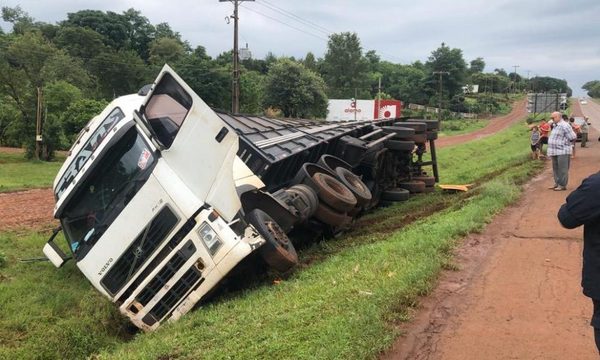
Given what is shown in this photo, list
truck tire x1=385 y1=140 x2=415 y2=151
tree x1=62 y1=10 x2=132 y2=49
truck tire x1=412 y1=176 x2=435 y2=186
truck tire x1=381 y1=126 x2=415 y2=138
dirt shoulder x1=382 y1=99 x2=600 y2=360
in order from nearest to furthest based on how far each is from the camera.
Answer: dirt shoulder x1=382 y1=99 x2=600 y2=360
truck tire x1=385 y1=140 x2=415 y2=151
truck tire x1=381 y1=126 x2=415 y2=138
truck tire x1=412 y1=176 x2=435 y2=186
tree x1=62 y1=10 x2=132 y2=49

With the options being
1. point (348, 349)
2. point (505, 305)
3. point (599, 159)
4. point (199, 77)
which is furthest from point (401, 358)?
point (199, 77)

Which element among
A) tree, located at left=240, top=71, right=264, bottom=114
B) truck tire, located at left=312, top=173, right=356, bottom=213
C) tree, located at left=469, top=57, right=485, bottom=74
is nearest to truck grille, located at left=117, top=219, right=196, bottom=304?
truck tire, located at left=312, top=173, right=356, bottom=213

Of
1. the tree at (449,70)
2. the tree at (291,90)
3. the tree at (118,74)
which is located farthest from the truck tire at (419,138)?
the tree at (449,70)

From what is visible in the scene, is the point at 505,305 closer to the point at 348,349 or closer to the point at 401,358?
the point at 401,358

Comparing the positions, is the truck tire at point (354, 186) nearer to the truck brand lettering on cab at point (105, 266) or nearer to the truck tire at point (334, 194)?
the truck tire at point (334, 194)

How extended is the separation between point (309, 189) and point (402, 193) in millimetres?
5628

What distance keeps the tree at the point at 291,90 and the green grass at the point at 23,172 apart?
24323 millimetres

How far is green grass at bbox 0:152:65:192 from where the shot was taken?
17.4 m

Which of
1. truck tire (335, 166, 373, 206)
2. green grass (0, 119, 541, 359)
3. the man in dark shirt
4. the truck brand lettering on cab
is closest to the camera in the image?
the man in dark shirt

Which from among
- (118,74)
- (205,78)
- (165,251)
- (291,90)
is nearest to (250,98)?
(291,90)

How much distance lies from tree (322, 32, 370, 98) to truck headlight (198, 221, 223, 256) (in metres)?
81.1

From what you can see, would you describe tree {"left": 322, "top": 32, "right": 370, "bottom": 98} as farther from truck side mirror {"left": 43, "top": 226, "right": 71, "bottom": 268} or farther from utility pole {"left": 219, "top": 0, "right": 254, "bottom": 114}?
truck side mirror {"left": 43, "top": 226, "right": 71, "bottom": 268}

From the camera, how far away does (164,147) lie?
5.85m

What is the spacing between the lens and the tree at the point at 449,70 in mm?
89812
